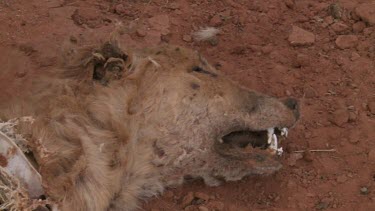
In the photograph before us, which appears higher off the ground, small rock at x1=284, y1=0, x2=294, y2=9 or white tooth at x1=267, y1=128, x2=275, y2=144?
small rock at x1=284, y1=0, x2=294, y2=9

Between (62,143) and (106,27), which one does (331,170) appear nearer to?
(62,143)

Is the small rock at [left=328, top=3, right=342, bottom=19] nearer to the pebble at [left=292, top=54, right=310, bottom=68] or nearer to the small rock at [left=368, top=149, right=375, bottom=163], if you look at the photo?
the pebble at [left=292, top=54, right=310, bottom=68]

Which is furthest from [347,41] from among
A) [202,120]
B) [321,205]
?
[202,120]

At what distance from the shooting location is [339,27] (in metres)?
5.75

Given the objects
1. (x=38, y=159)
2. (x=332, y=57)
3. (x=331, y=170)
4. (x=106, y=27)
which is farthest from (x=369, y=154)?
(x=106, y=27)

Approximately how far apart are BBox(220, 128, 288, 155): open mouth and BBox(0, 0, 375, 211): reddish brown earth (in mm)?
218

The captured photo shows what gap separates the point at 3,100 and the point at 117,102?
36.9 inches

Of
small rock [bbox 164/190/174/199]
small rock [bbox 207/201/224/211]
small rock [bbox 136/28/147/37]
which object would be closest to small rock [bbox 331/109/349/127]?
small rock [bbox 207/201/224/211]

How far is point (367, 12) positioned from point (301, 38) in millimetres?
592

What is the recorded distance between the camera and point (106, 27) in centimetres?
611

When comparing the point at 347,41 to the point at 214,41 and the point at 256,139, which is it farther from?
the point at 256,139

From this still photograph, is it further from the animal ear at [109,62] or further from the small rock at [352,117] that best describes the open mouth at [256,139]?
the animal ear at [109,62]

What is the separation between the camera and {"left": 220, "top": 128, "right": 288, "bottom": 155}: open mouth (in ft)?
14.7

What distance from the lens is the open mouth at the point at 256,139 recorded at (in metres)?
4.48
